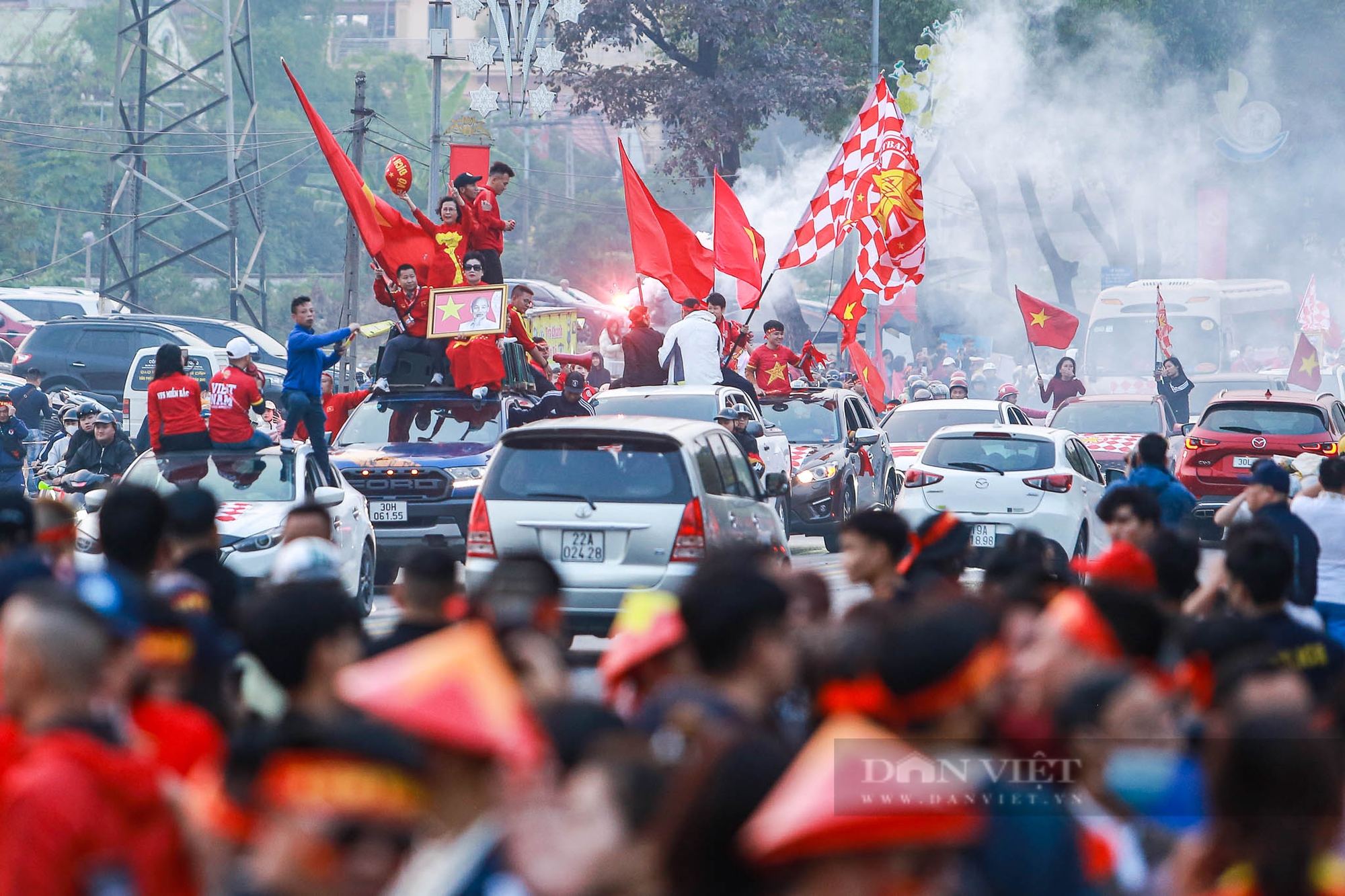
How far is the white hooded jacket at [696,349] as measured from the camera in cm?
1717

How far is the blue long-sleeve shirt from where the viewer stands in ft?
45.8

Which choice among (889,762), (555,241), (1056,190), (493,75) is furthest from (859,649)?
(493,75)

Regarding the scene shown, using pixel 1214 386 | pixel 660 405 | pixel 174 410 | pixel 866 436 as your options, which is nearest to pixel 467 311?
pixel 660 405

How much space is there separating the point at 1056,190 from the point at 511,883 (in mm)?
51526

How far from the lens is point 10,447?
661 inches

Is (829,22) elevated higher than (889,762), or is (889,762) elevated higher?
(829,22)

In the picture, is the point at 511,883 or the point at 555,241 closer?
the point at 511,883

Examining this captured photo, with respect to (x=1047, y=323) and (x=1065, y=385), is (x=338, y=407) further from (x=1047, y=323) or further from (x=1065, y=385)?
(x=1047, y=323)

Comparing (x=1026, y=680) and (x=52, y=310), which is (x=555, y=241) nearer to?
(x=52, y=310)

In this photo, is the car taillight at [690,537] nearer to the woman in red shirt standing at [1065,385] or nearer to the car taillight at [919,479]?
the car taillight at [919,479]

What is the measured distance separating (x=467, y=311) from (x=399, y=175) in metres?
1.63

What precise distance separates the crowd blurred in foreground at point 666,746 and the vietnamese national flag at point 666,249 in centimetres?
1482

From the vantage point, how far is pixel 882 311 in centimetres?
4356

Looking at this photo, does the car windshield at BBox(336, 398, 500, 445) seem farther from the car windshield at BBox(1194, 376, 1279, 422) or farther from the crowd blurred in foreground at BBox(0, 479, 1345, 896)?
the car windshield at BBox(1194, 376, 1279, 422)
